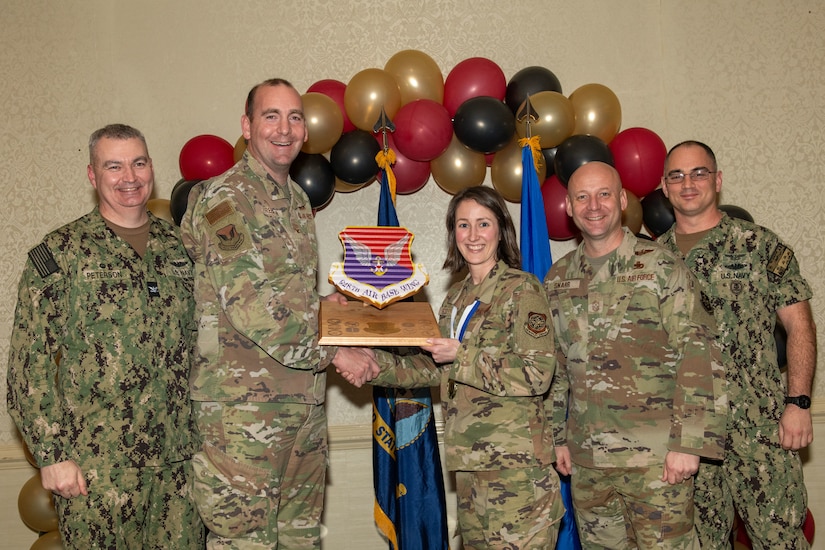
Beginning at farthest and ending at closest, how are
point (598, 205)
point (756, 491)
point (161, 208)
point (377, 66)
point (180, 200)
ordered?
point (377, 66) → point (161, 208) → point (180, 200) → point (756, 491) → point (598, 205)

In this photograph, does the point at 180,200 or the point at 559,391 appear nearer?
the point at 559,391

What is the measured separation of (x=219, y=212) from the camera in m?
2.48

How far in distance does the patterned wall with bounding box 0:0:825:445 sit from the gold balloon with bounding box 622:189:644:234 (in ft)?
2.33

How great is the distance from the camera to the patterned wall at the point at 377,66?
411 centimetres

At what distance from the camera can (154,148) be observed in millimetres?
4180

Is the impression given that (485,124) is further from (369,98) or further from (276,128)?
(276,128)

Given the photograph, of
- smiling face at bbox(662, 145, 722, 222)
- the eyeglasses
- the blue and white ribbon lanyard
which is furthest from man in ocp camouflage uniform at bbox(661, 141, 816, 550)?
the blue and white ribbon lanyard

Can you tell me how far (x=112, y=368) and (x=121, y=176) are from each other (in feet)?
2.42

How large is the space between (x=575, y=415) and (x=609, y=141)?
70.1 inches

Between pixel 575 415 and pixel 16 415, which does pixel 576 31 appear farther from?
pixel 16 415

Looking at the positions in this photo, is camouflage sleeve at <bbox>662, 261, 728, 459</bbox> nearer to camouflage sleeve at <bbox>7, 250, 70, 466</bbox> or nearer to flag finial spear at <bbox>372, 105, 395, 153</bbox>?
flag finial spear at <bbox>372, 105, 395, 153</bbox>

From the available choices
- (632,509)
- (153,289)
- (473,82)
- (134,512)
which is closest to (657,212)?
(473,82)

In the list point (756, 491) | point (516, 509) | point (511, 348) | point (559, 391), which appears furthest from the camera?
point (756, 491)

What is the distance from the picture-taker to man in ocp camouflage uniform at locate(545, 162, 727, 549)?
2.47 metres
